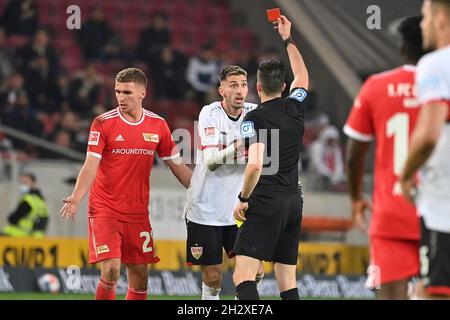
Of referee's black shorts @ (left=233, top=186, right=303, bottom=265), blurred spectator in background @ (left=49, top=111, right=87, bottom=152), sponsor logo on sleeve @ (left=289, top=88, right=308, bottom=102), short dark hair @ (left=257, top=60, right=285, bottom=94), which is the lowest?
referee's black shorts @ (left=233, top=186, right=303, bottom=265)

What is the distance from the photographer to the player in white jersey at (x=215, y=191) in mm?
9383

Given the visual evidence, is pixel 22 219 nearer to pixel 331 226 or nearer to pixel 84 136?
pixel 84 136

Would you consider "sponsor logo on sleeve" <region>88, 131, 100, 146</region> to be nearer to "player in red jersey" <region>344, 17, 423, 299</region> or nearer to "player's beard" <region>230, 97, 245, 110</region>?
"player's beard" <region>230, 97, 245, 110</region>

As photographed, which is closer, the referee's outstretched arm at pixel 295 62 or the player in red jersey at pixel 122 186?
the referee's outstretched arm at pixel 295 62

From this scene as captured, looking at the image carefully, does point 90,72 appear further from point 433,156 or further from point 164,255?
point 433,156

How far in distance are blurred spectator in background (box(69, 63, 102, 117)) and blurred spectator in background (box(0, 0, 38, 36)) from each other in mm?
1620

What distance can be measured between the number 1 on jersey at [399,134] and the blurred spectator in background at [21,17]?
48.6ft

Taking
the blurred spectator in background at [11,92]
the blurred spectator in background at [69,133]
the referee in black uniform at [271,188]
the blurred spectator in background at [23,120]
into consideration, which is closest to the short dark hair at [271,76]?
the referee in black uniform at [271,188]

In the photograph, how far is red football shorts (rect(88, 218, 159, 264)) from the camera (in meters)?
8.95

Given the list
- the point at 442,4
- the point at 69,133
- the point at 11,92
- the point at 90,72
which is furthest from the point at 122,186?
the point at 90,72

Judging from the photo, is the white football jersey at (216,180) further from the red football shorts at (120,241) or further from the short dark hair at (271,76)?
the short dark hair at (271,76)

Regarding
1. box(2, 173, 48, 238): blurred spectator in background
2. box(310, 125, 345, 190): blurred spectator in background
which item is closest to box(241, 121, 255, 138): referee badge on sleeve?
box(2, 173, 48, 238): blurred spectator in background

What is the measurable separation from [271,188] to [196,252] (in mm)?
1552

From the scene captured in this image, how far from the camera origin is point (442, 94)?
17.5ft
